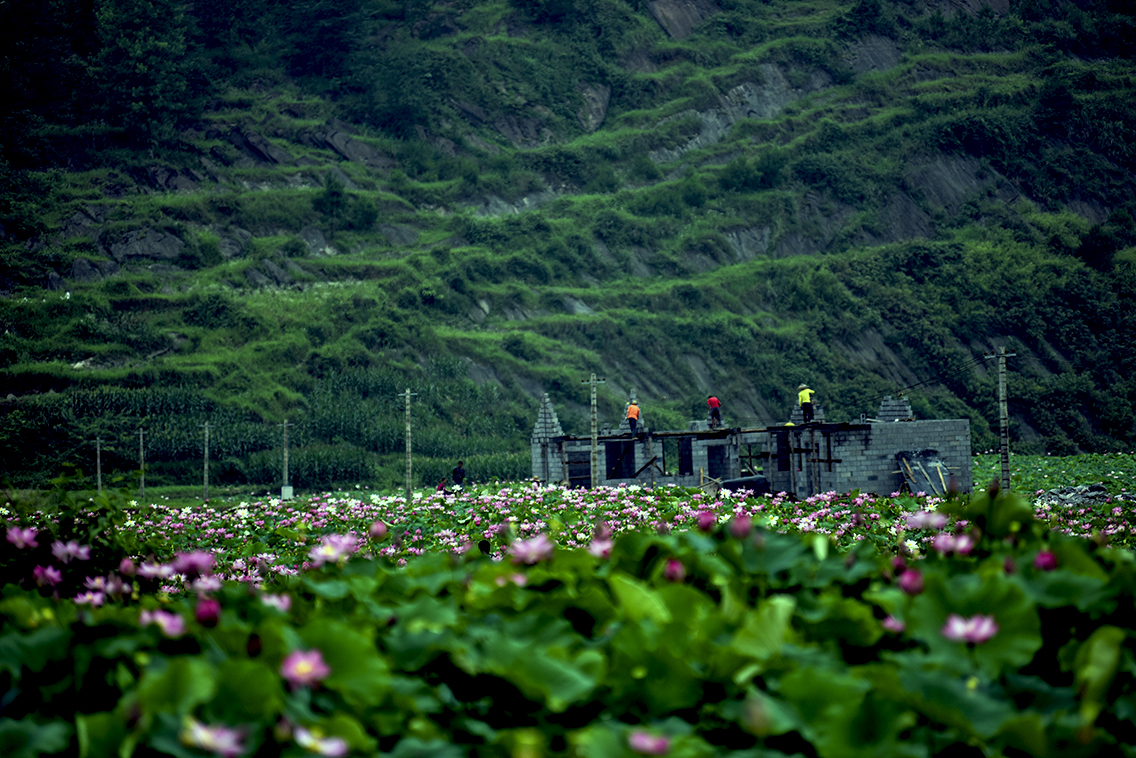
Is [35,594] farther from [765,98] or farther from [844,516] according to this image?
[765,98]

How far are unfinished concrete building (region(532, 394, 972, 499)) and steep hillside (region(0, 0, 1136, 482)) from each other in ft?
55.0

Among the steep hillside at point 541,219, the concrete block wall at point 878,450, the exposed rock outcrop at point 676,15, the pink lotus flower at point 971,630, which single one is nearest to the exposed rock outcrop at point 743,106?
the steep hillside at point 541,219

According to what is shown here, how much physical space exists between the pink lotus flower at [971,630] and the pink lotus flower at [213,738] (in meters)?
2.35

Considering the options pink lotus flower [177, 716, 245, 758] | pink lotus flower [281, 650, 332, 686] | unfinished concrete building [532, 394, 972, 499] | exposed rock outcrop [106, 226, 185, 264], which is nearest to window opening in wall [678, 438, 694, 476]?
unfinished concrete building [532, 394, 972, 499]

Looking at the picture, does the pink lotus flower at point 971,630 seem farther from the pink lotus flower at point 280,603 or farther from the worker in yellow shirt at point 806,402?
the worker in yellow shirt at point 806,402

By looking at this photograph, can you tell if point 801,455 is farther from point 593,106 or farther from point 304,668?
point 593,106

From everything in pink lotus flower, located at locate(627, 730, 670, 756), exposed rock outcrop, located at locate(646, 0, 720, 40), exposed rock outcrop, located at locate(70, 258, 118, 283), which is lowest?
pink lotus flower, located at locate(627, 730, 670, 756)

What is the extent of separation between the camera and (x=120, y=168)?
272ft

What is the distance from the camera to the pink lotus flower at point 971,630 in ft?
11.0

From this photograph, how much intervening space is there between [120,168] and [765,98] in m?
Result: 65.9

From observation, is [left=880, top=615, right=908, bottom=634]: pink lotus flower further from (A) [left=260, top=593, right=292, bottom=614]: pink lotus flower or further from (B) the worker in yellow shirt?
(B) the worker in yellow shirt

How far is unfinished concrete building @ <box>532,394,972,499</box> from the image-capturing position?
26609 millimetres

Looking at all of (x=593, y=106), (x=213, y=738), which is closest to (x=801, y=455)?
(x=213, y=738)

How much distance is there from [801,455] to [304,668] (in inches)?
1084
